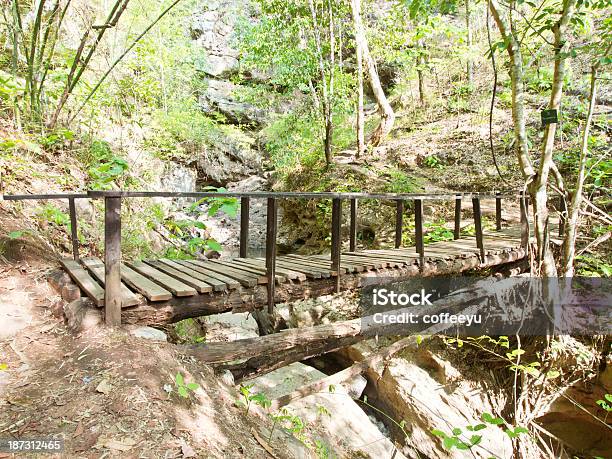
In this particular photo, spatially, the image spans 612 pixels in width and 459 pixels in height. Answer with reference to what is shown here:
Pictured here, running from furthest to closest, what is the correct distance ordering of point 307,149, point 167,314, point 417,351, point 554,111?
point 307,149
point 417,351
point 554,111
point 167,314

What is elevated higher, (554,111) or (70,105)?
(70,105)

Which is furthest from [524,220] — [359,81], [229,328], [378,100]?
[378,100]

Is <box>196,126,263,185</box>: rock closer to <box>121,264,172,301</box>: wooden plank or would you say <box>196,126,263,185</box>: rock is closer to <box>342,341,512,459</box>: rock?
<box>342,341,512,459</box>: rock

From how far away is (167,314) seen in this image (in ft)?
8.99

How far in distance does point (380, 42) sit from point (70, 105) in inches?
375

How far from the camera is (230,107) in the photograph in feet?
59.2

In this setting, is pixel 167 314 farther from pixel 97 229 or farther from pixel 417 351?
pixel 417 351

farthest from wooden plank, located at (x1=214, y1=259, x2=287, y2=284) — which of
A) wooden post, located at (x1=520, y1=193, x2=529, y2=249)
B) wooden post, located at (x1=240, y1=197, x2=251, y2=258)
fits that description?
wooden post, located at (x1=520, y1=193, x2=529, y2=249)

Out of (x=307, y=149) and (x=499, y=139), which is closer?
(x=499, y=139)

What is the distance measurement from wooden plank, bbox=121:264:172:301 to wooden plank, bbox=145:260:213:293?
9.3 inches

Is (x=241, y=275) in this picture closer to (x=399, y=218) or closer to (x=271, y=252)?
(x=271, y=252)

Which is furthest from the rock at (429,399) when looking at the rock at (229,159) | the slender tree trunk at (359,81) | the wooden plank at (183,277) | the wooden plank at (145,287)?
the rock at (229,159)

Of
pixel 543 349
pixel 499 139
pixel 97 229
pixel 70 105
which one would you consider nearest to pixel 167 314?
pixel 97 229

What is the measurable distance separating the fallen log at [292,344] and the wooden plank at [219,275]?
0.50 meters
